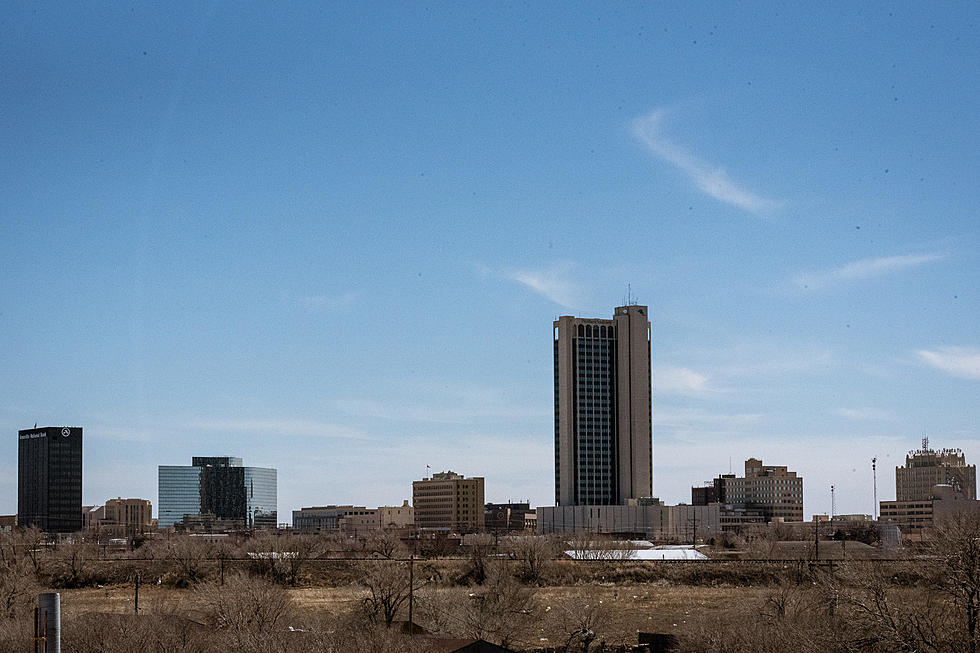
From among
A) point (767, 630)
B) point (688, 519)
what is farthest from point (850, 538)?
point (767, 630)

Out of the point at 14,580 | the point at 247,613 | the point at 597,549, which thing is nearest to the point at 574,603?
the point at 247,613

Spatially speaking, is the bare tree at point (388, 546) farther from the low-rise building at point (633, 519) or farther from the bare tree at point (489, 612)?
the low-rise building at point (633, 519)

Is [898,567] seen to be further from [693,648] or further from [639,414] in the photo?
[639,414]

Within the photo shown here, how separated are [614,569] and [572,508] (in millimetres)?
87745

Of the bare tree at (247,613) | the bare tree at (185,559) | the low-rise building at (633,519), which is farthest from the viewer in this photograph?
the low-rise building at (633,519)

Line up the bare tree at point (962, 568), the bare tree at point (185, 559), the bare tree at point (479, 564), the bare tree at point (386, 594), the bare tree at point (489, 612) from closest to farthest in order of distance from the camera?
the bare tree at point (962, 568)
the bare tree at point (489, 612)
the bare tree at point (386, 594)
the bare tree at point (479, 564)
the bare tree at point (185, 559)

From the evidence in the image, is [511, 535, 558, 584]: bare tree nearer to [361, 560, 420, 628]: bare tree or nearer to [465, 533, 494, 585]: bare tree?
[465, 533, 494, 585]: bare tree

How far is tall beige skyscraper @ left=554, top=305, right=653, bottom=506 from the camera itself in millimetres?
190375

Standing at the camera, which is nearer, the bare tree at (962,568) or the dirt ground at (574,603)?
the bare tree at (962,568)

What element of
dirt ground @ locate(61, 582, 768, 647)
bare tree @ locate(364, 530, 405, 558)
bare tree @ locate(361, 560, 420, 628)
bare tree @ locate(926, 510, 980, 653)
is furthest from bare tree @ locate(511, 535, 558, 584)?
bare tree @ locate(926, 510, 980, 653)

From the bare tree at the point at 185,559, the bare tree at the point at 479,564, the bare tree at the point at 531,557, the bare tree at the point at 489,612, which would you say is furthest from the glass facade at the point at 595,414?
the bare tree at the point at 489,612

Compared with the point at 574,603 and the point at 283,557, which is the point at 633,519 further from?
the point at 574,603

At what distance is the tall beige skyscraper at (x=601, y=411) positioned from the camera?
190m

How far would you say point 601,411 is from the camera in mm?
192250
